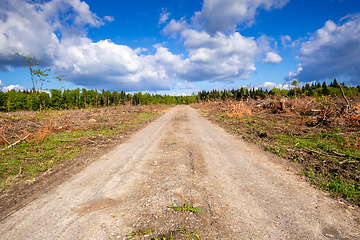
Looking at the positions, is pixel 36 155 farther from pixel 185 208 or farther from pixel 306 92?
pixel 306 92

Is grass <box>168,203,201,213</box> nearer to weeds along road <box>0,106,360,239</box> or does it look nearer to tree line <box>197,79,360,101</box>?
weeds along road <box>0,106,360,239</box>

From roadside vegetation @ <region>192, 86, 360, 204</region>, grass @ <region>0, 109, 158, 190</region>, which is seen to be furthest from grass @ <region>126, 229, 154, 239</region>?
roadside vegetation @ <region>192, 86, 360, 204</region>

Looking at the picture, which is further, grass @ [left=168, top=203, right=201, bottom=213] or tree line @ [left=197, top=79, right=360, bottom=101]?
tree line @ [left=197, top=79, right=360, bottom=101]

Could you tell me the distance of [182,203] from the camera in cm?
351

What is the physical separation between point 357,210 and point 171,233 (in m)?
3.91

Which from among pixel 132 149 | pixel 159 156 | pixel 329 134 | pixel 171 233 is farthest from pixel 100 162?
pixel 329 134

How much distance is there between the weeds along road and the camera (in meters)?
2.84

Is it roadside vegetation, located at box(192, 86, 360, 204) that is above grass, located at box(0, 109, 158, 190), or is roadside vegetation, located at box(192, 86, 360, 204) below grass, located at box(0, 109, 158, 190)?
above

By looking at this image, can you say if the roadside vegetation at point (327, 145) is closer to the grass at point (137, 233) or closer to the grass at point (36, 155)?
the grass at point (137, 233)

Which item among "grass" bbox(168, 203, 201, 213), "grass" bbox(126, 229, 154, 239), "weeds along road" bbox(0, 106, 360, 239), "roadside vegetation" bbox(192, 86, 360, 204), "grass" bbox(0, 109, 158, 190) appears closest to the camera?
"grass" bbox(126, 229, 154, 239)

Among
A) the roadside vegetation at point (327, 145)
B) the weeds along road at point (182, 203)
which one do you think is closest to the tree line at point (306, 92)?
the roadside vegetation at point (327, 145)

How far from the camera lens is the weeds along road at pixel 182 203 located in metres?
2.84

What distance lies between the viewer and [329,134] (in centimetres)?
869

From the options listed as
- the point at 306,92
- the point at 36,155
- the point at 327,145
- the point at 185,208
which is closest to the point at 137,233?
the point at 185,208
